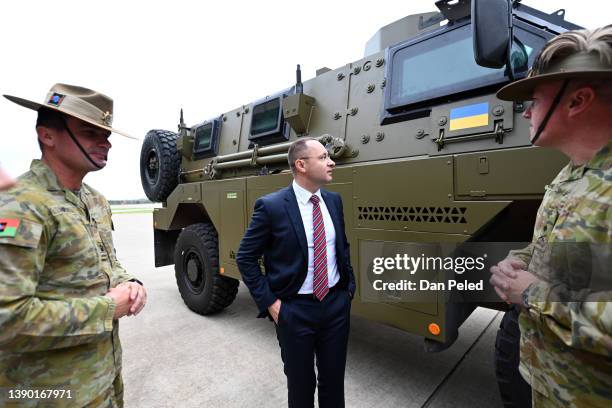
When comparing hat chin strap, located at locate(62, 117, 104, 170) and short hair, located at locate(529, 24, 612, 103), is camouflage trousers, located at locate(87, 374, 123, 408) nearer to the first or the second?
hat chin strap, located at locate(62, 117, 104, 170)

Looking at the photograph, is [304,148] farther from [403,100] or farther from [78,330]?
[78,330]

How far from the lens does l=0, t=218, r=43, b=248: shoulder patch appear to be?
0.95 metres

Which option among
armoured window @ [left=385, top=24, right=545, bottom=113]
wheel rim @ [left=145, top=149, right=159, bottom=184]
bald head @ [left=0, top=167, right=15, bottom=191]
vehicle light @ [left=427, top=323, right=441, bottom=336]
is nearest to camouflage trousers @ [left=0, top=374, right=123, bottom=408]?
bald head @ [left=0, top=167, right=15, bottom=191]

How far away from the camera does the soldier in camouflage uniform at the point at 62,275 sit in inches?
38.4

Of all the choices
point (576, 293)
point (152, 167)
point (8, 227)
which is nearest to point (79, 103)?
point (8, 227)

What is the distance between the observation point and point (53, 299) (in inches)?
43.1

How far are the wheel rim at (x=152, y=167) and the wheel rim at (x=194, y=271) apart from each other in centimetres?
140

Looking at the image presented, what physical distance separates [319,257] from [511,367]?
3.70ft

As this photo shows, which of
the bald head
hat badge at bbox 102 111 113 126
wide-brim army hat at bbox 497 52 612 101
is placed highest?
wide-brim army hat at bbox 497 52 612 101

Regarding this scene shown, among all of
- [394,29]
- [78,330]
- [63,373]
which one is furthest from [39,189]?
[394,29]

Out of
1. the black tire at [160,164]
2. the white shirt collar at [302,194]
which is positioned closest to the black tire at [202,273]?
the black tire at [160,164]

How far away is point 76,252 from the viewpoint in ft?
3.79

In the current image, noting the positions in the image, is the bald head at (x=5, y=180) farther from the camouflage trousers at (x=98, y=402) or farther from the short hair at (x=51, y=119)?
the camouflage trousers at (x=98, y=402)

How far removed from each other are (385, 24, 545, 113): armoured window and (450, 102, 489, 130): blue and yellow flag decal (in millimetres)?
124
